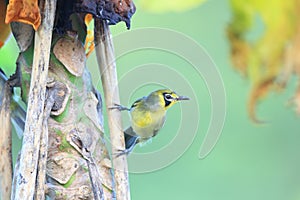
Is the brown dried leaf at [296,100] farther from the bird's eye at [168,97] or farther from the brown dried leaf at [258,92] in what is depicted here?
the bird's eye at [168,97]

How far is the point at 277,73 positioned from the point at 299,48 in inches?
0.6

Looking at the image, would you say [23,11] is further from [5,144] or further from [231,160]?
[231,160]

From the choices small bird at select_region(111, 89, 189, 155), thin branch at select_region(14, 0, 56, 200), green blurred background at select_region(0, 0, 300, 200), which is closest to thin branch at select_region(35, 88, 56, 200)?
thin branch at select_region(14, 0, 56, 200)

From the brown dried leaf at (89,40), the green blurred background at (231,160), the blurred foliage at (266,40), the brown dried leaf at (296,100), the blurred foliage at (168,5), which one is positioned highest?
the green blurred background at (231,160)

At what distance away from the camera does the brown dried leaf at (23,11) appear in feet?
2.10

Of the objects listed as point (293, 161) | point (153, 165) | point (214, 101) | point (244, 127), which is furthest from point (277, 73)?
point (293, 161)

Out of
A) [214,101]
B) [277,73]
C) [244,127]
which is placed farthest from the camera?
[244,127]

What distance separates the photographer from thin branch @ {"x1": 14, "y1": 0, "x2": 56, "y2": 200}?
71 cm

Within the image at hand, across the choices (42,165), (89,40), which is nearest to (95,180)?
(42,165)

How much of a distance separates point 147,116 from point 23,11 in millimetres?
258

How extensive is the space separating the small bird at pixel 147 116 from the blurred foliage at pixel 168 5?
0.54 meters

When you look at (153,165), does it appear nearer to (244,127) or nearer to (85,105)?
(85,105)

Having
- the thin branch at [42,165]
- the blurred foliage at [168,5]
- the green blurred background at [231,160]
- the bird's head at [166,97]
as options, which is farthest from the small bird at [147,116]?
the green blurred background at [231,160]

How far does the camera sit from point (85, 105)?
0.80 m
